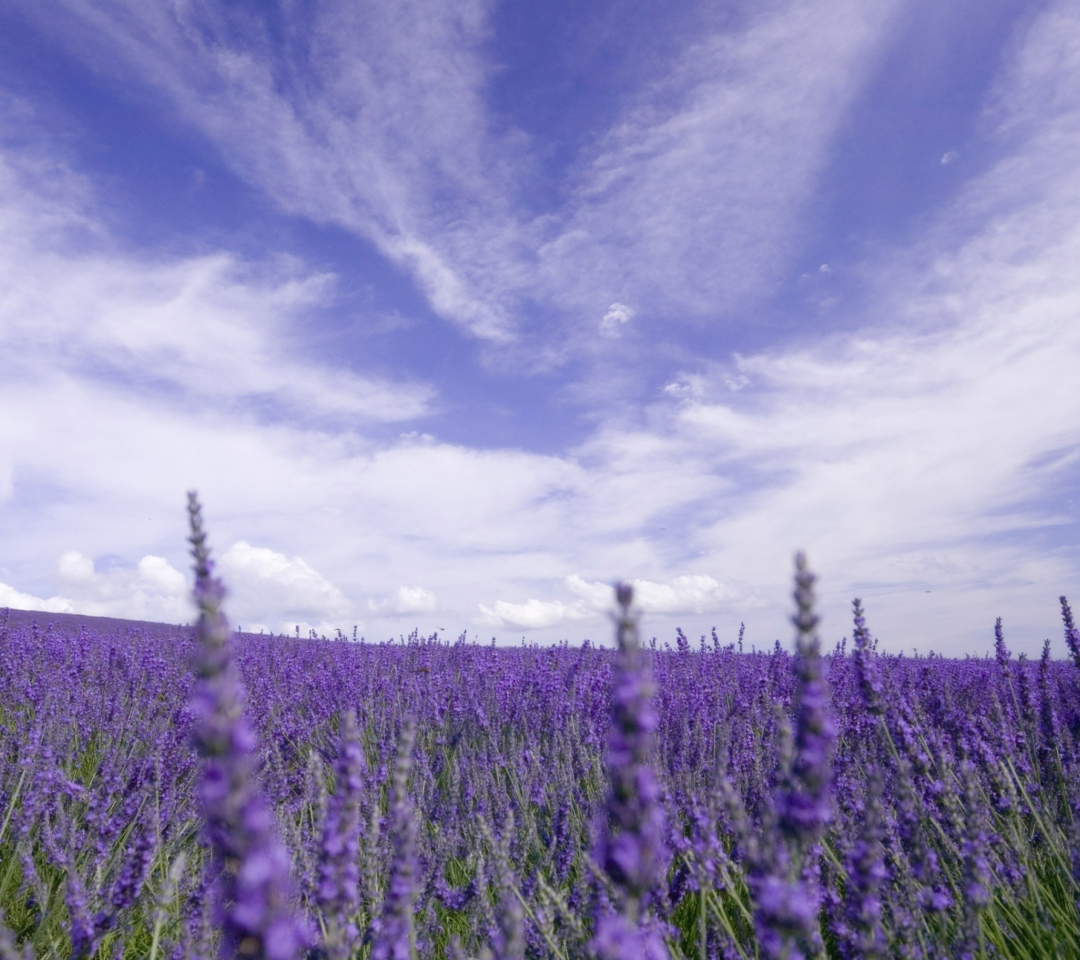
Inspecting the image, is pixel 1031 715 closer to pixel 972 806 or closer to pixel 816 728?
pixel 972 806

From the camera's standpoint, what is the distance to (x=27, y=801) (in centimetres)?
337

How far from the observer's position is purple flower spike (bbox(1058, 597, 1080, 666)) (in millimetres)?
4234

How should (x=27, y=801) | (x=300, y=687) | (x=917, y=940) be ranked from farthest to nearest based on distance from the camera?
(x=300, y=687) → (x=27, y=801) → (x=917, y=940)

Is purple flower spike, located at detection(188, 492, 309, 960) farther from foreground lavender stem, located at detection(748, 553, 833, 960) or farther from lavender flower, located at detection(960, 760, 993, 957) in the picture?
lavender flower, located at detection(960, 760, 993, 957)

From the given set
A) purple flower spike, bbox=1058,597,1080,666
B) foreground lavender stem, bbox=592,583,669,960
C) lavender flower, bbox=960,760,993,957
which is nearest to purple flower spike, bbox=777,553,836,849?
foreground lavender stem, bbox=592,583,669,960

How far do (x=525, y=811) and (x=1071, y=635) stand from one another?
131 inches

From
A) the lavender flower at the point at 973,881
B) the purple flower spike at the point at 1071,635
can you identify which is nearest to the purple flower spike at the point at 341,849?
the lavender flower at the point at 973,881

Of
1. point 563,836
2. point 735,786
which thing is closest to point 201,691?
point 563,836

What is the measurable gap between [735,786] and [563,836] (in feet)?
4.14

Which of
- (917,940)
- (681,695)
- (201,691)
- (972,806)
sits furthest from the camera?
(681,695)

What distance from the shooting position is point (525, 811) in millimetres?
3566

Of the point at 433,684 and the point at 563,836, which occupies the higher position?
the point at 433,684

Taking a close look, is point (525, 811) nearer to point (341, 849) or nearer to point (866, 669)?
point (866, 669)

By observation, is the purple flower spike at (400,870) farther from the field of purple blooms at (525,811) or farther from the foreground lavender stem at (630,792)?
the foreground lavender stem at (630,792)
